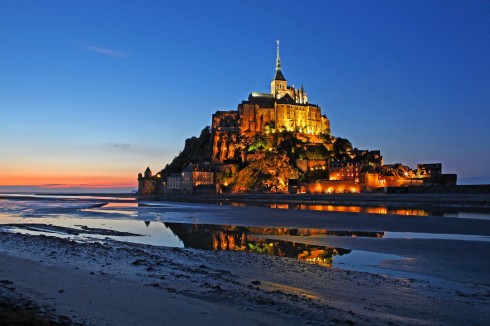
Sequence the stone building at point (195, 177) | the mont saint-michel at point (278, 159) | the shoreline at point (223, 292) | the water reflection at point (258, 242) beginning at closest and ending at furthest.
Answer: the shoreline at point (223, 292)
the water reflection at point (258, 242)
the mont saint-michel at point (278, 159)
the stone building at point (195, 177)

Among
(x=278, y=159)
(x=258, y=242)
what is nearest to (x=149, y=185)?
(x=278, y=159)

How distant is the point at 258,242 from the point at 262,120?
269 feet

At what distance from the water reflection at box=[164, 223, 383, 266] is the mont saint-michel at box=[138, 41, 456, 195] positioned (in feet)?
158

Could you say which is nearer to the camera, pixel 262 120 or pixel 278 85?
pixel 262 120

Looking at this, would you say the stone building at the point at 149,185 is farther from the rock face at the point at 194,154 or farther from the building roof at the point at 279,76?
the building roof at the point at 279,76

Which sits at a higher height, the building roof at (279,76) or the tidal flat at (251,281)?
the building roof at (279,76)

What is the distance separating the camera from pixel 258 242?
1457 centimetres

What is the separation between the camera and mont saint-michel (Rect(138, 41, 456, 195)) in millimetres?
72875

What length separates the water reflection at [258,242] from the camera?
11.8 m

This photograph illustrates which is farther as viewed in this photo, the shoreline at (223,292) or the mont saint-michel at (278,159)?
the mont saint-michel at (278,159)

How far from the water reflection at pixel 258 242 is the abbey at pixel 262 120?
71.4 metres

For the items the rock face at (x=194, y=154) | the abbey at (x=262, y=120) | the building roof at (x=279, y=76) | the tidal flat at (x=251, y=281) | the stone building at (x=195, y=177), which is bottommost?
the tidal flat at (x=251, y=281)

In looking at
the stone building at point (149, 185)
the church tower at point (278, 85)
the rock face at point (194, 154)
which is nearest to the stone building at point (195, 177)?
the rock face at point (194, 154)

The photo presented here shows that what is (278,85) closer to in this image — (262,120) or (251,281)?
(262,120)
